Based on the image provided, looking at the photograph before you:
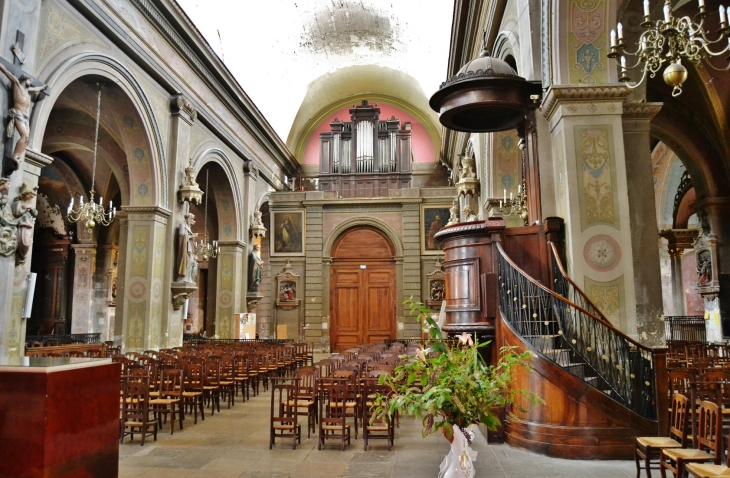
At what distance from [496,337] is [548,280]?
47.1 inches

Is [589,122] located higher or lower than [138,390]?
higher

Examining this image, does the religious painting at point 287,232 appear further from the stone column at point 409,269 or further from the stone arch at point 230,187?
the stone column at point 409,269

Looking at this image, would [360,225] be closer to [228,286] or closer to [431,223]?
[431,223]

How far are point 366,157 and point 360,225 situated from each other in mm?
2869

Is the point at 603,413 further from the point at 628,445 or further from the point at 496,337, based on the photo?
the point at 496,337

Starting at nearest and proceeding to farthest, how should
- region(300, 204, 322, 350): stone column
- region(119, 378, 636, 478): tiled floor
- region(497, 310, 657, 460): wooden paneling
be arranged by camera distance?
region(119, 378, 636, 478): tiled floor, region(497, 310, 657, 460): wooden paneling, region(300, 204, 322, 350): stone column

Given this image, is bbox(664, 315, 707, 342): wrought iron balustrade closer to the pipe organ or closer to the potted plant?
the pipe organ

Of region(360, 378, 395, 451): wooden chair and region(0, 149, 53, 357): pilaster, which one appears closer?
region(360, 378, 395, 451): wooden chair

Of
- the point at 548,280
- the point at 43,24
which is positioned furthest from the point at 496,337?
the point at 43,24

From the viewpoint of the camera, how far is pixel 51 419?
98.6 inches

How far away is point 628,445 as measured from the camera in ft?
16.3

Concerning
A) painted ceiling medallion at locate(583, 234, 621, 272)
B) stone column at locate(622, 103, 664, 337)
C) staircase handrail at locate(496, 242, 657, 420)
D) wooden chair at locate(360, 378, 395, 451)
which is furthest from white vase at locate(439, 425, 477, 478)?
stone column at locate(622, 103, 664, 337)

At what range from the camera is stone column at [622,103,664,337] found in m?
7.54

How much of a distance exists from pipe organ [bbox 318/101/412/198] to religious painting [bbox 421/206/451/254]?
164 centimetres
